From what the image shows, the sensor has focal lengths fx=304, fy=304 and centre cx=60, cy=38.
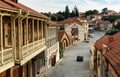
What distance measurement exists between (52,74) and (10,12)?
23.4m

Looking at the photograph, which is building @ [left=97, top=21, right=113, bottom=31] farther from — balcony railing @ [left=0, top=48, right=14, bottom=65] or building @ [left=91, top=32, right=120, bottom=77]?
balcony railing @ [left=0, top=48, right=14, bottom=65]

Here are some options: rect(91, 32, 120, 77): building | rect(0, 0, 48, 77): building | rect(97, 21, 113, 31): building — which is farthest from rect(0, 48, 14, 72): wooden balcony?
rect(97, 21, 113, 31): building

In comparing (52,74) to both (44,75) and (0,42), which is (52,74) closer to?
(44,75)

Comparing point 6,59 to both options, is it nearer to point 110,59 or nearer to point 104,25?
point 110,59

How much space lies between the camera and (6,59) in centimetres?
1616

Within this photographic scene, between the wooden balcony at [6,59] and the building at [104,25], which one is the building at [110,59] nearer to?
the wooden balcony at [6,59]

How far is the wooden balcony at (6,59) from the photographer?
49.7 ft

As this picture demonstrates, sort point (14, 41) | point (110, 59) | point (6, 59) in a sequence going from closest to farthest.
→ point (6, 59)
point (14, 41)
point (110, 59)

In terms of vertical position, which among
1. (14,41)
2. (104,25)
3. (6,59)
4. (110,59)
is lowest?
(104,25)

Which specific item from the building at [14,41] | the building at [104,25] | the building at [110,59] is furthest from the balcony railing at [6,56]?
the building at [104,25]

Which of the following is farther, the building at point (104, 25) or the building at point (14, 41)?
the building at point (104, 25)

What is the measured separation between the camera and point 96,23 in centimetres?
18188

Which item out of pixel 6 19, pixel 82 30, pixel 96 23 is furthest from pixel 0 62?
pixel 96 23

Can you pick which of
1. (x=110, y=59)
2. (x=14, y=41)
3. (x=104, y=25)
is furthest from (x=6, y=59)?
(x=104, y=25)
